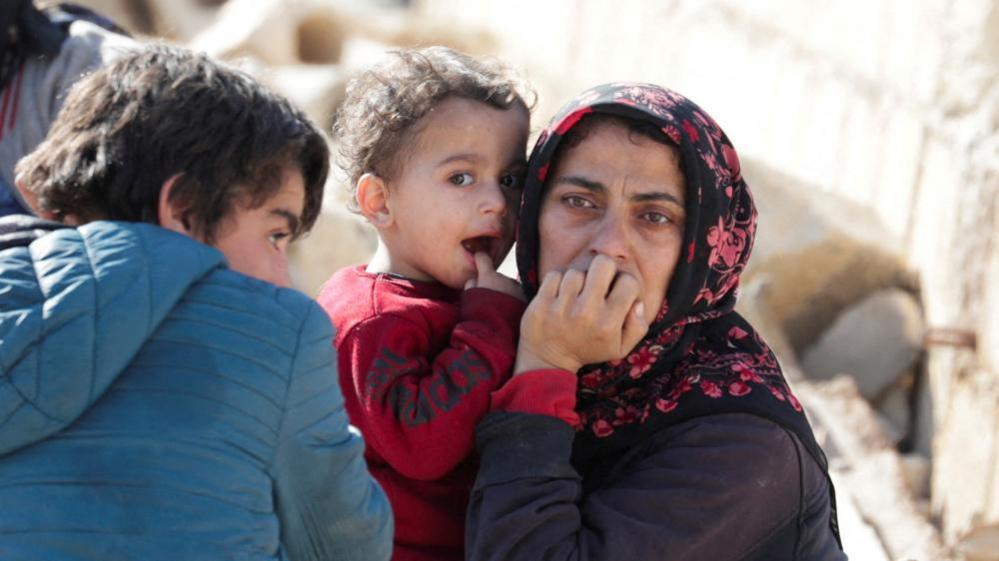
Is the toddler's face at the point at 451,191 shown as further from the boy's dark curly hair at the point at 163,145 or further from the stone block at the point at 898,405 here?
the stone block at the point at 898,405

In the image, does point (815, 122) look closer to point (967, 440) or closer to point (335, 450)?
point (967, 440)

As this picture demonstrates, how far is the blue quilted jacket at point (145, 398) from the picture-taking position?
182 cm

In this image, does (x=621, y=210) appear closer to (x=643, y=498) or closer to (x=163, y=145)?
(x=643, y=498)

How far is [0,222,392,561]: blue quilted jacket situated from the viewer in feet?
5.98

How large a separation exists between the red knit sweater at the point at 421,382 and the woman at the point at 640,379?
6cm

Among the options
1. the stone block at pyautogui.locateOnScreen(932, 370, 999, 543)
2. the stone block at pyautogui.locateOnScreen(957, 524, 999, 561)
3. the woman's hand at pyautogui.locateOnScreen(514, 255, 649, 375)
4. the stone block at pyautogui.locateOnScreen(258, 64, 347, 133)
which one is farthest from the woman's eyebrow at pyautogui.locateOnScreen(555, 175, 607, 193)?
the stone block at pyautogui.locateOnScreen(258, 64, 347, 133)

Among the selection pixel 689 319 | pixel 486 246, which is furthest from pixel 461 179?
pixel 689 319

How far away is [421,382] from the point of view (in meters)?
2.28

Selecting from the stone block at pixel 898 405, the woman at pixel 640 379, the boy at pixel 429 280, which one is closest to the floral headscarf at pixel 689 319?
the woman at pixel 640 379

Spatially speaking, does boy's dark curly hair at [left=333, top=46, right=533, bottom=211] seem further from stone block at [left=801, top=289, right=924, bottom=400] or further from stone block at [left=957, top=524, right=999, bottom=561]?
stone block at [left=801, top=289, right=924, bottom=400]

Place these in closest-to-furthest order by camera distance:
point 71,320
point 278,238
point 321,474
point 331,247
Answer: point 71,320, point 321,474, point 278,238, point 331,247

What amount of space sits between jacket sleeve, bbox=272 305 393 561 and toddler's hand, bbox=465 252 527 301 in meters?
0.50

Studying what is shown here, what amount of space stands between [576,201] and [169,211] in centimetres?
75

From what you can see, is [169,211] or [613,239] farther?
[613,239]
